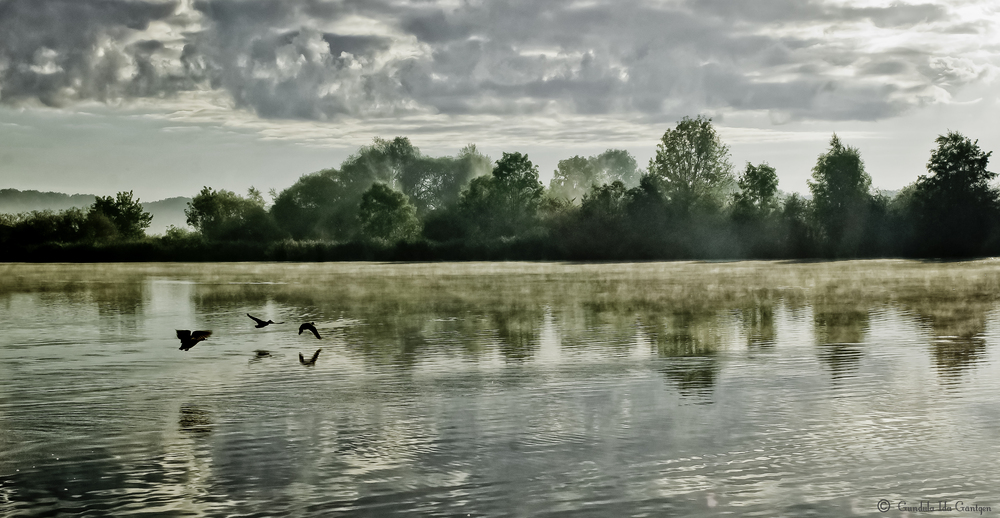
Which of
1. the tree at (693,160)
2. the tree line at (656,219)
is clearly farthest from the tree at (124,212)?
the tree at (693,160)

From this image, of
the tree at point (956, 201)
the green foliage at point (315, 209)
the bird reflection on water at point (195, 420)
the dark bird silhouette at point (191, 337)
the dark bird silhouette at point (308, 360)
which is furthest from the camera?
the green foliage at point (315, 209)

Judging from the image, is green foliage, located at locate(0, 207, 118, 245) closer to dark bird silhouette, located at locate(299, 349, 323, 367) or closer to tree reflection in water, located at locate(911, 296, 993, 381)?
tree reflection in water, located at locate(911, 296, 993, 381)

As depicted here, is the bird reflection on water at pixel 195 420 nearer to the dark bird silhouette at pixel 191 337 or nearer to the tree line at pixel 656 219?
the dark bird silhouette at pixel 191 337

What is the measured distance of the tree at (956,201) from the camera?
8962 cm

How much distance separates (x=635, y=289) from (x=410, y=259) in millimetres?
58582

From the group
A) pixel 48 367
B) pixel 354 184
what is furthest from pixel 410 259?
pixel 48 367

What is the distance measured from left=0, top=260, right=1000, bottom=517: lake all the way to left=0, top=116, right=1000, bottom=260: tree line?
7216 centimetres

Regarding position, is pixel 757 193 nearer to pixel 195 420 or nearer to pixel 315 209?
pixel 315 209

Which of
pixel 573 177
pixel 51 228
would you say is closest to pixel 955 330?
pixel 51 228

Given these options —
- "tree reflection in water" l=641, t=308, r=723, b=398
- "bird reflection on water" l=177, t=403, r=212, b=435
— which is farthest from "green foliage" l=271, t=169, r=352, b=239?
"bird reflection on water" l=177, t=403, r=212, b=435

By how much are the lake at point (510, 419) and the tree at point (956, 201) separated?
72.7 meters

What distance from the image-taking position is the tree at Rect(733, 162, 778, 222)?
98062mm

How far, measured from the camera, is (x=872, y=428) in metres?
9.75

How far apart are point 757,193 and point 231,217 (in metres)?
64.0
